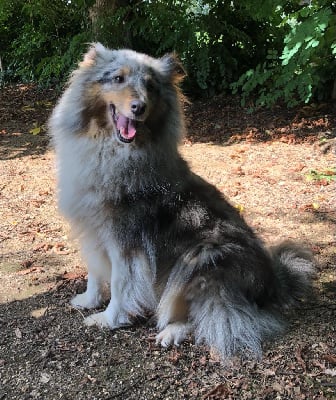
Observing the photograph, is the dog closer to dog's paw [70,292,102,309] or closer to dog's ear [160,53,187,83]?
dog's ear [160,53,187,83]

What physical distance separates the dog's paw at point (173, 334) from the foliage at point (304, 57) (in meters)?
3.87

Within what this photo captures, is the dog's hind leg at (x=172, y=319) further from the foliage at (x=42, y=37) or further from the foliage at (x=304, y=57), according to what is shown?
the foliage at (x=42, y=37)

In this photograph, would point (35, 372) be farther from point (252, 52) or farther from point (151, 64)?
point (252, 52)

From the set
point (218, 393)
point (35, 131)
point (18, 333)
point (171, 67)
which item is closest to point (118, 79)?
point (171, 67)

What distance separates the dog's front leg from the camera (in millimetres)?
3285

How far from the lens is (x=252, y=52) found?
31.6 ft

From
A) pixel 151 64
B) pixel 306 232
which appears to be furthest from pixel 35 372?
pixel 306 232

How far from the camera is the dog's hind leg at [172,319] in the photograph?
323 cm

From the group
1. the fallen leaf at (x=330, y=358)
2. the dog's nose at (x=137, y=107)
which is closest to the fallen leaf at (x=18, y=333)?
the dog's nose at (x=137, y=107)

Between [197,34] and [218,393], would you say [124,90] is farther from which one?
[197,34]

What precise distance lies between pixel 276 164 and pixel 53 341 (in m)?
4.33

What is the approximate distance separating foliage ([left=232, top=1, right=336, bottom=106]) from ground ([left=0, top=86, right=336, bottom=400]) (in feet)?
2.36

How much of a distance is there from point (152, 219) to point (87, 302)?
955 millimetres

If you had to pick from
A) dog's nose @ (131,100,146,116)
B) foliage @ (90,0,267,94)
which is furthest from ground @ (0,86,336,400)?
foliage @ (90,0,267,94)
